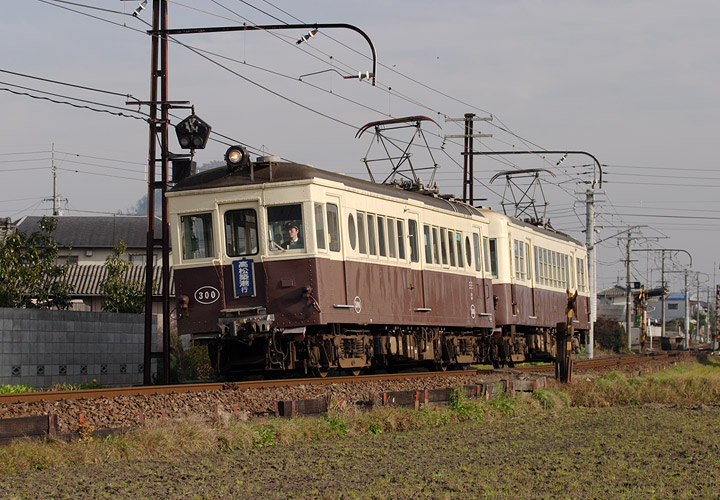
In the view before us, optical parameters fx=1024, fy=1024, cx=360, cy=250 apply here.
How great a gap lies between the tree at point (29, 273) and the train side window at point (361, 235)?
28.7 ft

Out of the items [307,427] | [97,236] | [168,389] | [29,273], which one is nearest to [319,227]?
[168,389]

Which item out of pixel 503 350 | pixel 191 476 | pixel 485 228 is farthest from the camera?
pixel 503 350

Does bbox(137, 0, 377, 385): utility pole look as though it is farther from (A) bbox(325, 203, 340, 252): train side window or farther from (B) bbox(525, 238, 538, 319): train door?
(B) bbox(525, 238, 538, 319): train door

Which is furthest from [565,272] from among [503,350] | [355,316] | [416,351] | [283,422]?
[283,422]

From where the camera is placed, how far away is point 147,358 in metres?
18.1

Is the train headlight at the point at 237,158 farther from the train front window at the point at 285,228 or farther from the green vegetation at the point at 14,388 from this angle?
the green vegetation at the point at 14,388

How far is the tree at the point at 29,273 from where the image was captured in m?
21.6

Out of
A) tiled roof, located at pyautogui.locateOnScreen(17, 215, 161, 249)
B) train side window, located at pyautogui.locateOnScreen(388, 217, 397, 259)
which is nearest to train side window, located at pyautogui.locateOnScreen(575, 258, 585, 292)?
train side window, located at pyautogui.locateOnScreen(388, 217, 397, 259)

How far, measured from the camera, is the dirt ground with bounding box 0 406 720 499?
7988 mm

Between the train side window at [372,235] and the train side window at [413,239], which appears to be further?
the train side window at [413,239]

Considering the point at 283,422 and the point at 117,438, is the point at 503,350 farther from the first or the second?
the point at 117,438

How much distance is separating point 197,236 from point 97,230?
42.8 meters

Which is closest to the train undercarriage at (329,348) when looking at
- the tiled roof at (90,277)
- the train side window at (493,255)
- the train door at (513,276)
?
the train side window at (493,255)

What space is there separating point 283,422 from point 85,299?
33371 millimetres
